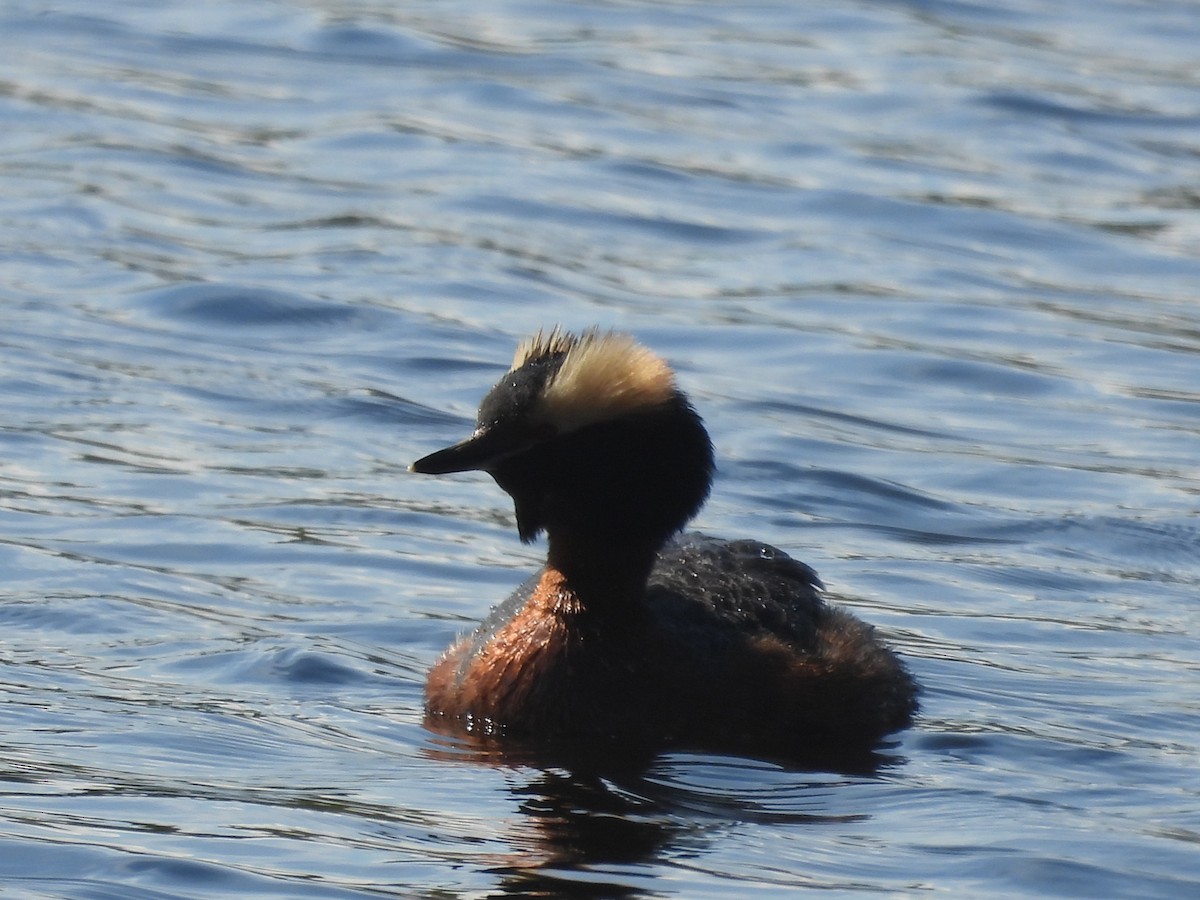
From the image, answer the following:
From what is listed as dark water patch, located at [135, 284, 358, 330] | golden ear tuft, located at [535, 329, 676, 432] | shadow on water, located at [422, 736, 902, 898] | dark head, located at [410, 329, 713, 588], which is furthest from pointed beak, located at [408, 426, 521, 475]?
dark water patch, located at [135, 284, 358, 330]

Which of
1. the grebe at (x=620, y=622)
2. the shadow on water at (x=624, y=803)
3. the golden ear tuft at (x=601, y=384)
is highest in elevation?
the golden ear tuft at (x=601, y=384)

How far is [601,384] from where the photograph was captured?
864 centimetres

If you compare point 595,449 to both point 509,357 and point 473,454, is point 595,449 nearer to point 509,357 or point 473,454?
point 473,454

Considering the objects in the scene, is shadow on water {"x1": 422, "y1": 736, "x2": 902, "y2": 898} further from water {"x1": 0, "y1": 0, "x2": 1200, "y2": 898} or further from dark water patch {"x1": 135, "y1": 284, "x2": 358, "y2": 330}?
dark water patch {"x1": 135, "y1": 284, "x2": 358, "y2": 330}

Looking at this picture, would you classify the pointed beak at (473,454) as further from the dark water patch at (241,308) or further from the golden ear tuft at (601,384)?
the dark water patch at (241,308)

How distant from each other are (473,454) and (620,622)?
841mm

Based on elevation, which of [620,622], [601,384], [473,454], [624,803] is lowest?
[624,803]

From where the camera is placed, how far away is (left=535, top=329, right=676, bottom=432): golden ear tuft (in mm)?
8617

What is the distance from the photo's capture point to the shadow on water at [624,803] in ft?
24.4

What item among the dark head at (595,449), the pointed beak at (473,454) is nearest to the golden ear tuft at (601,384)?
the dark head at (595,449)

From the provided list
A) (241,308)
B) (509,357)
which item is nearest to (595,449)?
(509,357)

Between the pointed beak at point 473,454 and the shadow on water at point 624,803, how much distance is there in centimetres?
97

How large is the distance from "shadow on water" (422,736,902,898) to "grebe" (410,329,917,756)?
0.51 ft

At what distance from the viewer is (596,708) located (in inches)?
344
